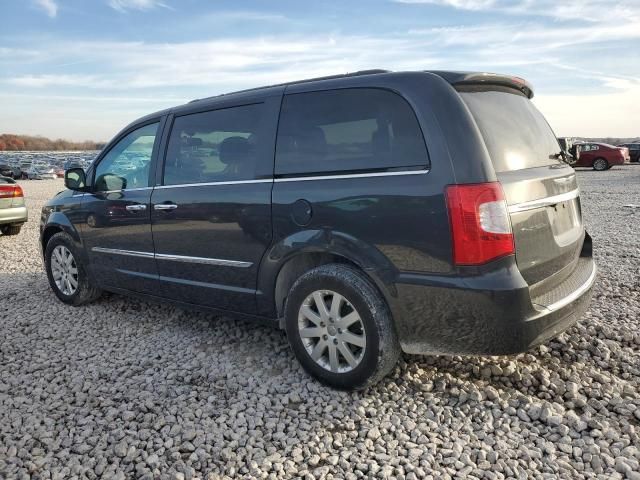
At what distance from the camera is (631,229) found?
27.8 feet

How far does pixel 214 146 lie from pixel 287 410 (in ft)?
6.29

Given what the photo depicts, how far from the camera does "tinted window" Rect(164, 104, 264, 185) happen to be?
354 cm

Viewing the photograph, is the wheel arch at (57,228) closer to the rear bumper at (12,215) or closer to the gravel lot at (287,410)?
the gravel lot at (287,410)

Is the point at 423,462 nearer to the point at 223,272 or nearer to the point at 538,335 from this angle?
the point at 538,335

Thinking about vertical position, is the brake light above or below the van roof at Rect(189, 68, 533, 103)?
below

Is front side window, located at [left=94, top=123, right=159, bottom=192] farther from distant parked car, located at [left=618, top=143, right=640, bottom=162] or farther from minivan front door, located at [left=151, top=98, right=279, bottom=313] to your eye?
distant parked car, located at [left=618, top=143, right=640, bottom=162]

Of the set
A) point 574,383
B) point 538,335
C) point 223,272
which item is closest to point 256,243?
point 223,272

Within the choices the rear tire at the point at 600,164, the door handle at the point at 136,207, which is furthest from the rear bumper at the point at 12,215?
the rear tire at the point at 600,164

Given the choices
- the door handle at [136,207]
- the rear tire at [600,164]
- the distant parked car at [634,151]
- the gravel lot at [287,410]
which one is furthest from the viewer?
the distant parked car at [634,151]

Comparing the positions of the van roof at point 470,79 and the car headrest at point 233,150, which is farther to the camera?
the car headrest at point 233,150

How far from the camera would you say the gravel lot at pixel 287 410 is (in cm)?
252

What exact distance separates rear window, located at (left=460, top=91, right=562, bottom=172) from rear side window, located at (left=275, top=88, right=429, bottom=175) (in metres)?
0.38

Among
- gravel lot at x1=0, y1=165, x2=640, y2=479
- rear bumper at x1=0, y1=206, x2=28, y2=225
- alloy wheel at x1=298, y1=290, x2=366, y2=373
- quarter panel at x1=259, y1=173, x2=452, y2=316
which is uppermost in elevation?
quarter panel at x1=259, y1=173, x2=452, y2=316

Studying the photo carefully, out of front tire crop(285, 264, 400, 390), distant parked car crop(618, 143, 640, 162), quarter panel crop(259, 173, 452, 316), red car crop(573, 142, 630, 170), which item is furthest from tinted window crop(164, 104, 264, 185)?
distant parked car crop(618, 143, 640, 162)
